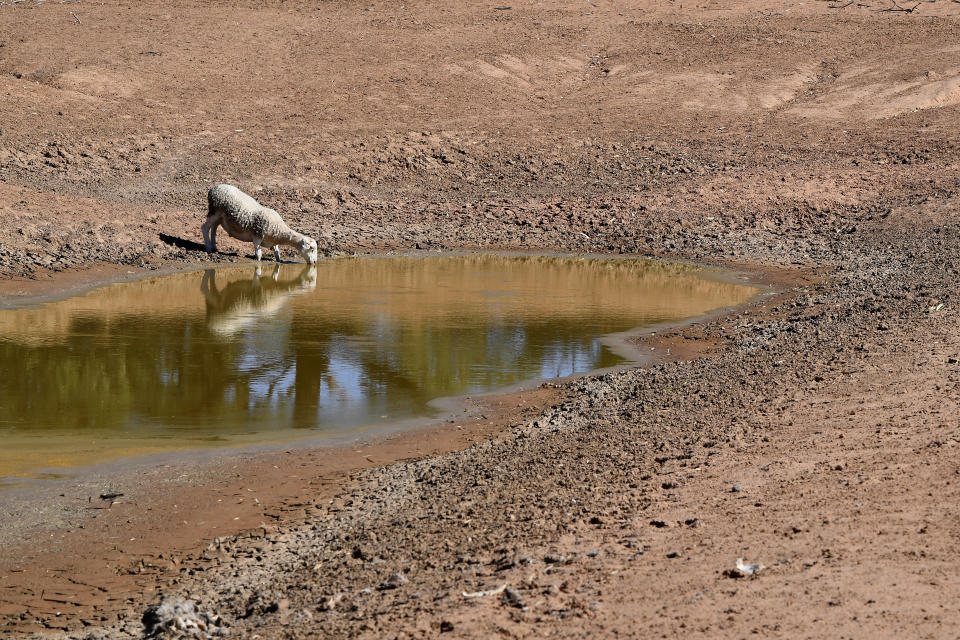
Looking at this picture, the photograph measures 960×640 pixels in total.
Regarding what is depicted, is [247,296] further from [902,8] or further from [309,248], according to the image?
[902,8]

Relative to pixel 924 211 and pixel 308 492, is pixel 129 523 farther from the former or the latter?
pixel 924 211

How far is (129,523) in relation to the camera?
29.6 feet

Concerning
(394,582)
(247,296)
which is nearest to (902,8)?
(247,296)

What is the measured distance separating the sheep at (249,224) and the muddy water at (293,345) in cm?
49

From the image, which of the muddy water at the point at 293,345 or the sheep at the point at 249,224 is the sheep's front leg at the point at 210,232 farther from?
the muddy water at the point at 293,345

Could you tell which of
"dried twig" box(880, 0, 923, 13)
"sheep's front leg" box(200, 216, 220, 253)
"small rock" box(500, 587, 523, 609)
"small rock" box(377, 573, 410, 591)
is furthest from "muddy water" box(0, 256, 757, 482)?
"dried twig" box(880, 0, 923, 13)

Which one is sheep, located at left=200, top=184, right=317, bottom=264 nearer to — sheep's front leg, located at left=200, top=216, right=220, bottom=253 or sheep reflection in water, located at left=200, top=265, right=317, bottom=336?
sheep's front leg, located at left=200, top=216, right=220, bottom=253

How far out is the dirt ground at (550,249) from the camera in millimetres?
7016

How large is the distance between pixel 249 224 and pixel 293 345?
742 centimetres

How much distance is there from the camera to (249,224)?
22.5m

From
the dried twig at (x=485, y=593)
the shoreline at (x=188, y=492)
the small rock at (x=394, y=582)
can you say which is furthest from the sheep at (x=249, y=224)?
the dried twig at (x=485, y=593)

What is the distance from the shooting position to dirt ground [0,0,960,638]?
23.0 feet

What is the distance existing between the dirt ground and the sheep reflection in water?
190 centimetres

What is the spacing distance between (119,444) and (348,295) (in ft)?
28.2
